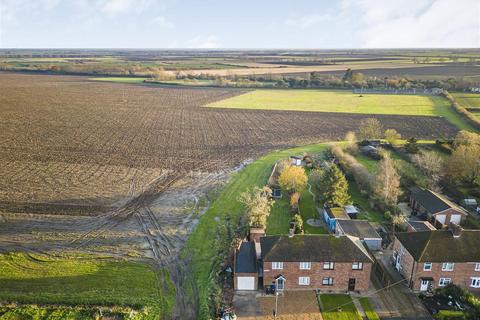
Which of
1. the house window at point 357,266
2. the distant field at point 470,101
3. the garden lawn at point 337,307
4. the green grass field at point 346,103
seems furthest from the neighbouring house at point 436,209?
the distant field at point 470,101

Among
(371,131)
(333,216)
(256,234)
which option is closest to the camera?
(256,234)

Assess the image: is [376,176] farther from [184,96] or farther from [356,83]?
[356,83]

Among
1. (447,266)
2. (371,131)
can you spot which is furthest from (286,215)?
(371,131)

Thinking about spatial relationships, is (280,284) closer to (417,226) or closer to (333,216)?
(333,216)

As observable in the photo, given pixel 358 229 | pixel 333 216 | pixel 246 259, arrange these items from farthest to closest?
pixel 333 216 < pixel 358 229 < pixel 246 259

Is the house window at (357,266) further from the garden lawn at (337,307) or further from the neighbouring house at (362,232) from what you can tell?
the neighbouring house at (362,232)

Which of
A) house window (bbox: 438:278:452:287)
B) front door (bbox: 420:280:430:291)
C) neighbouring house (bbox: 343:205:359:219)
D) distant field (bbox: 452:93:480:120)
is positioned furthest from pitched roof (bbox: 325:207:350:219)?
distant field (bbox: 452:93:480:120)
